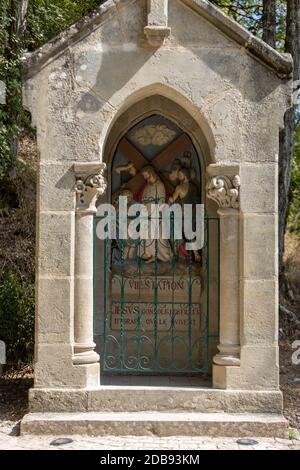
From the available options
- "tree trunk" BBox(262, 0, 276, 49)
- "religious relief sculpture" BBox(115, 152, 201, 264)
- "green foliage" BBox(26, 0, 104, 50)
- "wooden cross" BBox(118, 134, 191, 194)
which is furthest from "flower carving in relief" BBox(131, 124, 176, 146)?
"green foliage" BBox(26, 0, 104, 50)

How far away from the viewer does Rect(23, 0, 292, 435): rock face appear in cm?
628

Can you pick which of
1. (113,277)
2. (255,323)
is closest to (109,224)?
(113,277)

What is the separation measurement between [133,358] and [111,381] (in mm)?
544

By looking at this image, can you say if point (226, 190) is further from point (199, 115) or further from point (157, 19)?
point (157, 19)

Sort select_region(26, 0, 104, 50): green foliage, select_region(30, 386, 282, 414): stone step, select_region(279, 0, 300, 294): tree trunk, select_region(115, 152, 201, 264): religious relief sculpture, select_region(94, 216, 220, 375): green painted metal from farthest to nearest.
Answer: select_region(26, 0, 104, 50): green foliage
select_region(279, 0, 300, 294): tree trunk
select_region(115, 152, 201, 264): religious relief sculpture
select_region(94, 216, 220, 375): green painted metal
select_region(30, 386, 282, 414): stone step

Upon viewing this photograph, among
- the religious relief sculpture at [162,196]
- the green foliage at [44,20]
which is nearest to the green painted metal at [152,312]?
the religious relief sculpture at [162,196]

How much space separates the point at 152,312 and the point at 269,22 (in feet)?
22.0

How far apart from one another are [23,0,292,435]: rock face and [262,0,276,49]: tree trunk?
554 cm

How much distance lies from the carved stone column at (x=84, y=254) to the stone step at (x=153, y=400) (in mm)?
376

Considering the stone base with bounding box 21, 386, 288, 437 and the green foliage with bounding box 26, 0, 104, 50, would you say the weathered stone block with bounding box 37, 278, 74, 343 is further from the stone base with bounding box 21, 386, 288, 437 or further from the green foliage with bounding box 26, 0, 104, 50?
the green foliage with bounding box 26, 0, 104, 50

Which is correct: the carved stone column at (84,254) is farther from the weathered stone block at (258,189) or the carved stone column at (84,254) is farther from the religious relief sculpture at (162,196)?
the weathered stone block at (258,189)

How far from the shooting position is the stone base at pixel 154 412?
235 inches
